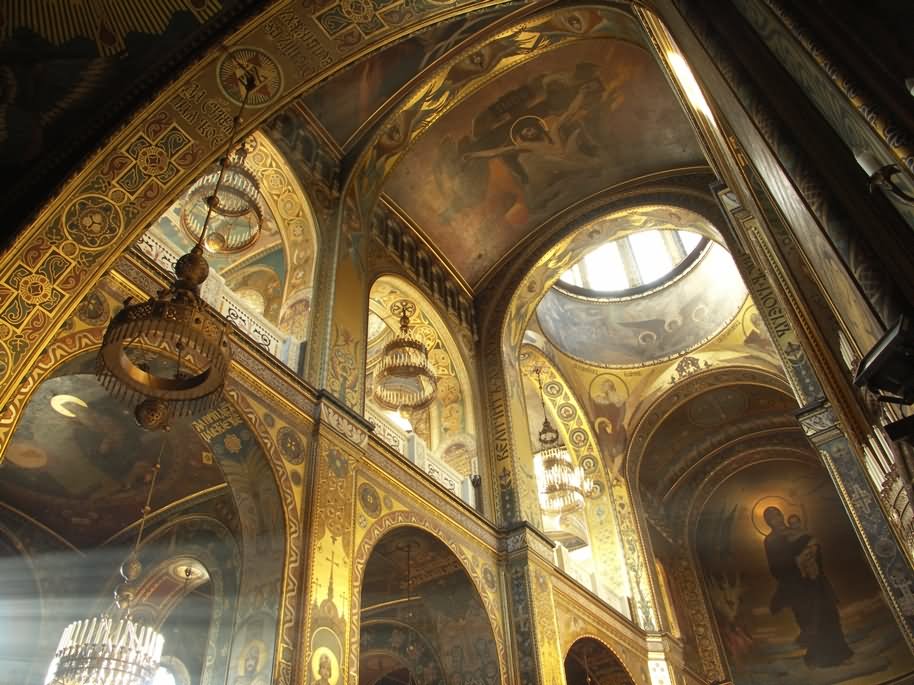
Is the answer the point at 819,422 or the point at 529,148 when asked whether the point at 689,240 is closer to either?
the point at 529,148

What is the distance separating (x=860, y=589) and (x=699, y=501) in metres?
3.18

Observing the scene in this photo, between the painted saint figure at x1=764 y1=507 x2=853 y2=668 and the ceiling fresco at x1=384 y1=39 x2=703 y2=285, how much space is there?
819 centimetres

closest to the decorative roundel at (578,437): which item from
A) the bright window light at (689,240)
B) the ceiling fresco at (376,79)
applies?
the bright window light at (689,240)

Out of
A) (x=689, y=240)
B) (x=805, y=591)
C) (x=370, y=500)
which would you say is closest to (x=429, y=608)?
(x=370, y=500)

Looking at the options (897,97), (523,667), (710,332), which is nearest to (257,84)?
(897,97)

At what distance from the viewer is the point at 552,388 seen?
13.8m

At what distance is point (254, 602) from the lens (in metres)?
5.56

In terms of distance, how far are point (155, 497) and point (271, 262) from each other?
9.71 ft

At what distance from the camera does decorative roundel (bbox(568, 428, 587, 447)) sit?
44.4ft

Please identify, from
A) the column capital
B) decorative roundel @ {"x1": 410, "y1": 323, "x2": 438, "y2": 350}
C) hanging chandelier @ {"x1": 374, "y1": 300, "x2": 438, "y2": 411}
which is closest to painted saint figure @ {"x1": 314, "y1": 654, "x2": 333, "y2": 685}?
hanging chandelier @ {"x1": 374, "y1": 300, "x2": 438, "y2": 411}

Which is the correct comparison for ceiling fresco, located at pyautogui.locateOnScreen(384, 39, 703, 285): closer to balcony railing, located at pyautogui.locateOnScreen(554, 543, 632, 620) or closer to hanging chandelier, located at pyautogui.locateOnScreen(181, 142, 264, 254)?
hanging chandelier, located at pyautogui.locateOnScreen(181, 142, 264, 254)

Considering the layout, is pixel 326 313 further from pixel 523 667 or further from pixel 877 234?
pixel 877 234

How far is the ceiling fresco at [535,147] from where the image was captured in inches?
386

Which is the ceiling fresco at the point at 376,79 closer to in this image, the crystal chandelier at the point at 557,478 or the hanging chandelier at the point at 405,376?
the hanging chandelier at the point at 405,376
